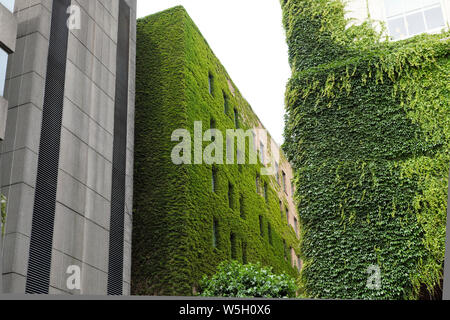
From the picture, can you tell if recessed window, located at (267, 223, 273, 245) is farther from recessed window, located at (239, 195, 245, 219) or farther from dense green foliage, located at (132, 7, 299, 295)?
recessed window, located at (239, 195, 245, 219)

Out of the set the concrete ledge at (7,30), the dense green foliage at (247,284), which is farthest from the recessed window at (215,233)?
Answer: the concrete ledge at (7,30)

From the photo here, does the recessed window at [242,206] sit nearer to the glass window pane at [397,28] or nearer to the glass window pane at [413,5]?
the glass window pane at [397,28]

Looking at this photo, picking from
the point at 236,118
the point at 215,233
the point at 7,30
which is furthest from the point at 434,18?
the point at 7,30

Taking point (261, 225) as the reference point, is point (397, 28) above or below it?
above

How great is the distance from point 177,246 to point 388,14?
44.0 feet

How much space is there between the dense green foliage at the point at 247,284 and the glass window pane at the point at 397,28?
36.8ft

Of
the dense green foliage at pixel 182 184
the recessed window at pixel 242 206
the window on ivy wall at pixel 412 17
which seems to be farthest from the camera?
the recessed window at pixel 242 206

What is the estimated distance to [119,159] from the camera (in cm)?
2438

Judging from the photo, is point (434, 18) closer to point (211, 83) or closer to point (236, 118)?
point (211, 83)

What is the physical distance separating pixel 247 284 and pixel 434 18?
1346cm

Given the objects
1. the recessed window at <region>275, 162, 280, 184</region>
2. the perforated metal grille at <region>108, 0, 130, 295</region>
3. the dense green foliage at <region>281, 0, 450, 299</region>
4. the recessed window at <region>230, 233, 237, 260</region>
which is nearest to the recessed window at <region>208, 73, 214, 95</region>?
the perforated metal grille at <region>108, 0, 130, 295</region>

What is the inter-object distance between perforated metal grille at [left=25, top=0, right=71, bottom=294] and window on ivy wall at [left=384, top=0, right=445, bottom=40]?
13584 millimetres

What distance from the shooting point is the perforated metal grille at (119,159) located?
73.4ft

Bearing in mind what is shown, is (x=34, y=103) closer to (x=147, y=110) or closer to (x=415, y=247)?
(x=147, y=110)
